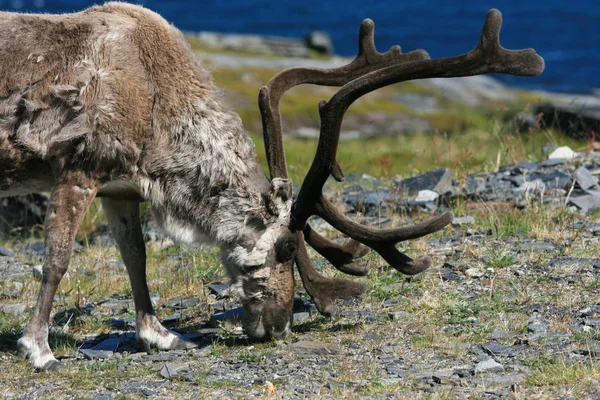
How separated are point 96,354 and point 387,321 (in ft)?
7.71

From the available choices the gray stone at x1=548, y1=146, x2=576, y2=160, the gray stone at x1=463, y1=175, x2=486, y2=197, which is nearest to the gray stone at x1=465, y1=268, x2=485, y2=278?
the gray stone at x1=463, y1=175, x2=486, y2=197

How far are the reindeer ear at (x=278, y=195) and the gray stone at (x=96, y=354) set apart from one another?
1714 millimetres

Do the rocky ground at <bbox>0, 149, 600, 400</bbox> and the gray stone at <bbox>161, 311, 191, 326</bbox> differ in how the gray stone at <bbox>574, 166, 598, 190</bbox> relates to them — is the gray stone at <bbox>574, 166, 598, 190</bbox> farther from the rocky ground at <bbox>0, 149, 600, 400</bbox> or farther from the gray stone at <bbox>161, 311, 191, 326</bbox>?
the gray stone at <bbox>161, 311, 191, 326</bbox>

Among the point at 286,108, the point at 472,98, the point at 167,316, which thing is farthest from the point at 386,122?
the point at 167,316

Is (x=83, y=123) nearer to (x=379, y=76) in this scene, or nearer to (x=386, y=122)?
(x=379, y=76)

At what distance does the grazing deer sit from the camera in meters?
7.32

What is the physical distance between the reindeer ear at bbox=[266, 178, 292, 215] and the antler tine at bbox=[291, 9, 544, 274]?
11cm

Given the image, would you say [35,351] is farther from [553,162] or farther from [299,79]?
[553,162]

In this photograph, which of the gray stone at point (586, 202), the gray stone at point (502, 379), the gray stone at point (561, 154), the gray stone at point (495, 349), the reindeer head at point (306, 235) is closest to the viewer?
the gray stone at point (502, 379)

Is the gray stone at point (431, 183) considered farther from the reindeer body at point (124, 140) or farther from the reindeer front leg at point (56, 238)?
the reindeer front leg at point (56, 238)

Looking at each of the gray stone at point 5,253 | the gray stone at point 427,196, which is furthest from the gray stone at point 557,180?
the gray stone at point 5,253

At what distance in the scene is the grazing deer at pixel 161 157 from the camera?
7.32 m

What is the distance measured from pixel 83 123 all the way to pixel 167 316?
217 cm

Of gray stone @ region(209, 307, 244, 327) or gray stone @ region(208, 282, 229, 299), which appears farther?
gray stone @ region(208, 282, 229, 299)
